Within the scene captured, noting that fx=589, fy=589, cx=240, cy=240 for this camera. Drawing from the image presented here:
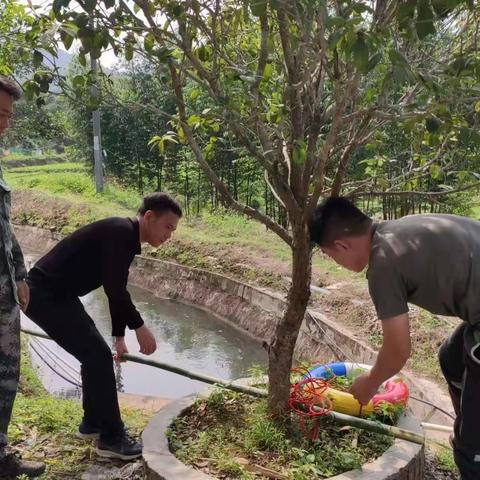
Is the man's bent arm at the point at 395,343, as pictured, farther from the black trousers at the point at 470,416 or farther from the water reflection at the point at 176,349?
the water reflection at the point at 176,349

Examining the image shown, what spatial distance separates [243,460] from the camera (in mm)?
2973

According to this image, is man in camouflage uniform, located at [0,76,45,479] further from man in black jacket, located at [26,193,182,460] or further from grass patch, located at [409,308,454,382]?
grass patch, located at [409,308,454,382]

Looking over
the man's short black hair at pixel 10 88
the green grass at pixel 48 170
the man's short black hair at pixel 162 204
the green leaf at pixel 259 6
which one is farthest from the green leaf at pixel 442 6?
the green grass at pixel 48 170

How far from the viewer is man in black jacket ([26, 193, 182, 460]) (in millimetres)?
3109

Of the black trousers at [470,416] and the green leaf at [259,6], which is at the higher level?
the green leaf at [259,6]

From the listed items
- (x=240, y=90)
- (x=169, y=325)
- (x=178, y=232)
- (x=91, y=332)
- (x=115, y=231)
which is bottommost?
(x=169, y=325)

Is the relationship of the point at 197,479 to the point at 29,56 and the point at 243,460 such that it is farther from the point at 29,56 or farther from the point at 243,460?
the point at 29,56

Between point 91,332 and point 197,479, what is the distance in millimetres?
1000

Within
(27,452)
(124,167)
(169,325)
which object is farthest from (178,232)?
(27,452)

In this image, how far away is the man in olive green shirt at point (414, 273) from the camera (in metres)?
2.27

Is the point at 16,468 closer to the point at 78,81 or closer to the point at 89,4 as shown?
the point at 78,81

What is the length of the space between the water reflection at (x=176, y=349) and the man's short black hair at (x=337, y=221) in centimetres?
406

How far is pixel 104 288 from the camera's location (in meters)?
3.13

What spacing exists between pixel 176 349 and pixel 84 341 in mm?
5593
